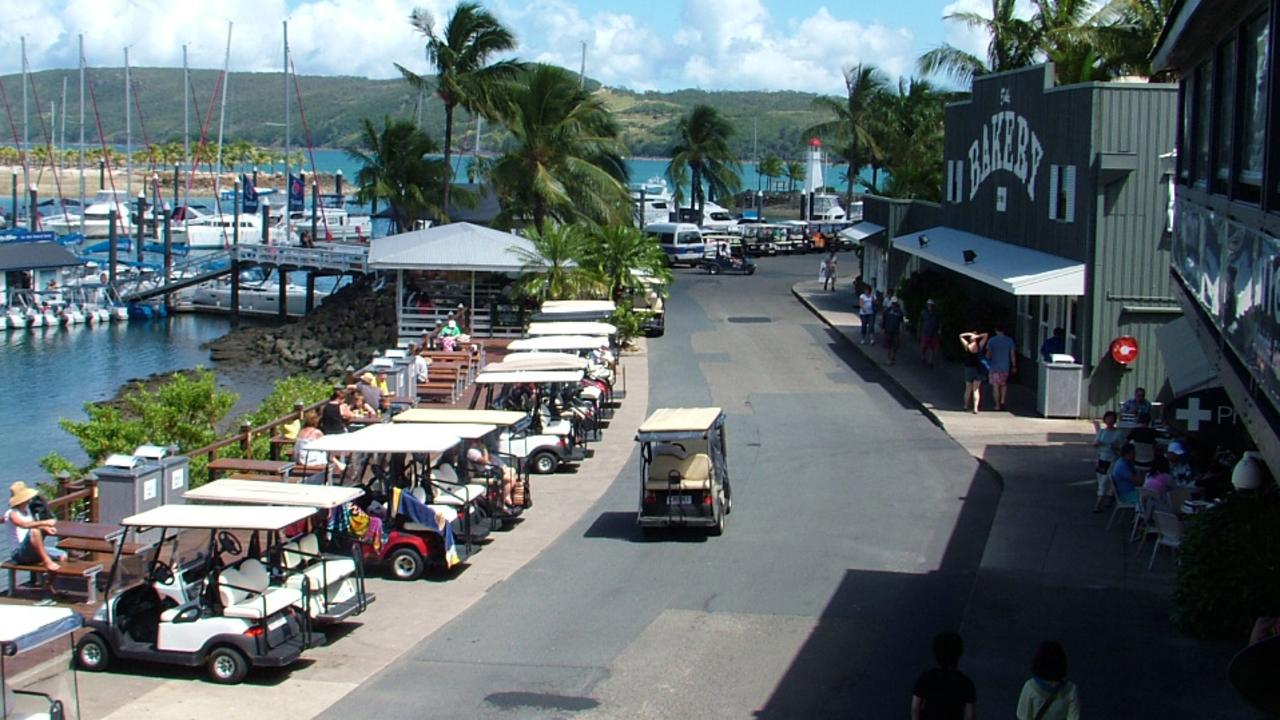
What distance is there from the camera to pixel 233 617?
13039 mm

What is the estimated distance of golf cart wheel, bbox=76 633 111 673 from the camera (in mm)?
13148

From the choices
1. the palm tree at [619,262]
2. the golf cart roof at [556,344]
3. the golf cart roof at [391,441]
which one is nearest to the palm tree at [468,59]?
the palm tree at [619,262]

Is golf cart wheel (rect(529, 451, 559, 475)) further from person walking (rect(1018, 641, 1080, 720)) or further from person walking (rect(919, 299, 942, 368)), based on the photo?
person walking (rect(1018, 641, 1080, 720))

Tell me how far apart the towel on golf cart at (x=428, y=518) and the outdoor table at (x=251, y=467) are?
2.98 meters

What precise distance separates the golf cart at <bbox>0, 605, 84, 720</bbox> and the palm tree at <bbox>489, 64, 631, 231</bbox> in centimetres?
3636

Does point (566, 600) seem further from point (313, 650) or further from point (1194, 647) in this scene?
point (1194, 647)

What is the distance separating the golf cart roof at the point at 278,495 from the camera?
14.5 metres

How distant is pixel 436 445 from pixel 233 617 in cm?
436

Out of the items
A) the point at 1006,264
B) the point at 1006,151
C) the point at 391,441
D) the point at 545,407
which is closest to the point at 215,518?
the point at 391,441

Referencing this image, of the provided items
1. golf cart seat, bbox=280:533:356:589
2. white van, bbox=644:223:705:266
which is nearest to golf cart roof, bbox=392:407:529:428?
golf cart seat, bbox=280:533:356:589

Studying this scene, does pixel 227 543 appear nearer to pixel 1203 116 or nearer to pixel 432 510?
pixel 432 510

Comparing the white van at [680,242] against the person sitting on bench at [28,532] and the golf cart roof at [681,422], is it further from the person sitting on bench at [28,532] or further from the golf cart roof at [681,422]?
the person sitting on bench at [28,532]

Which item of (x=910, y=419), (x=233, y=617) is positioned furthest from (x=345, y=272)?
(x=233, y=617)

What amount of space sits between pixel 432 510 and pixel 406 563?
0.69 m
